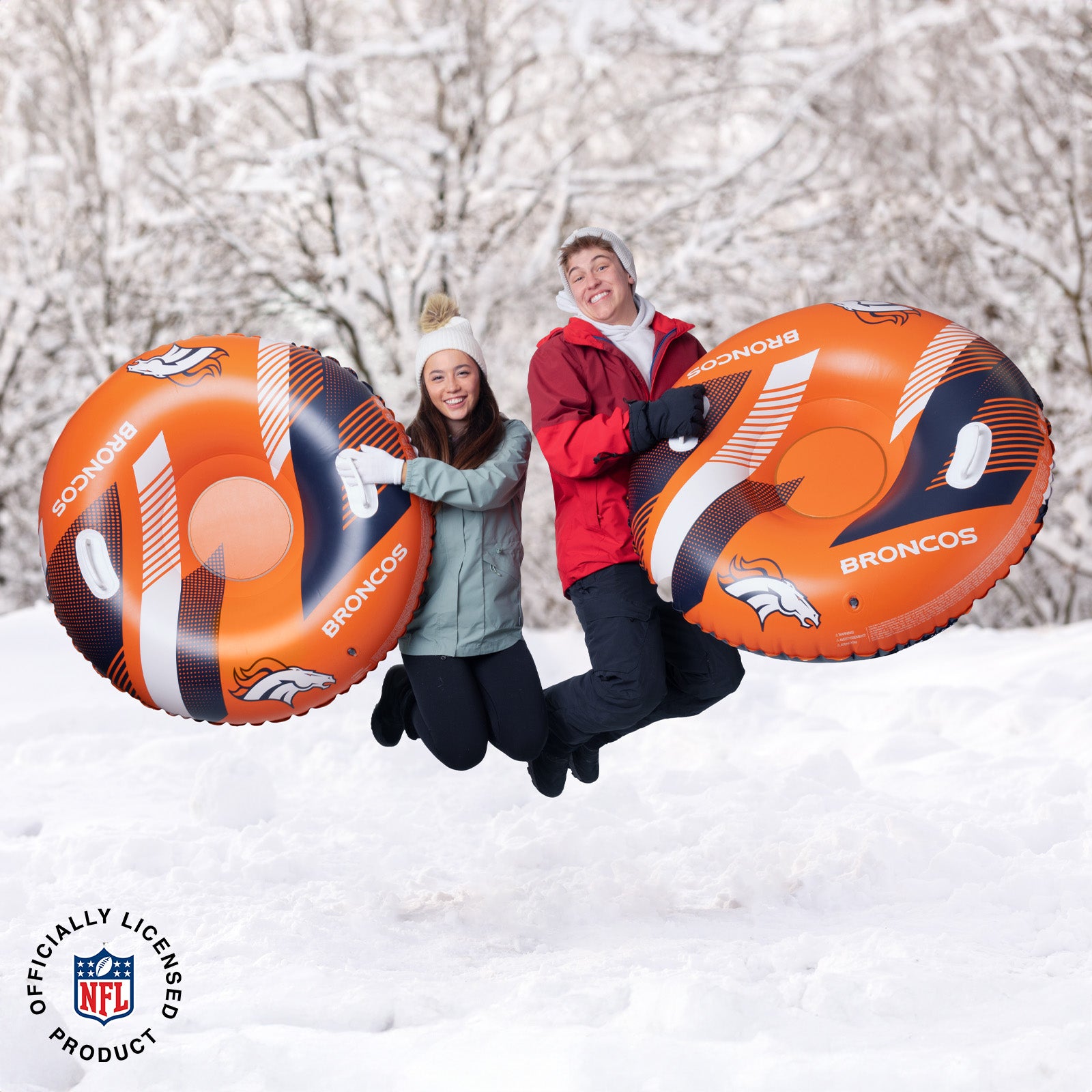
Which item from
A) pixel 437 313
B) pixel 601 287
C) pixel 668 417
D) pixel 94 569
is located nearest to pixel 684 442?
pixel 668 417

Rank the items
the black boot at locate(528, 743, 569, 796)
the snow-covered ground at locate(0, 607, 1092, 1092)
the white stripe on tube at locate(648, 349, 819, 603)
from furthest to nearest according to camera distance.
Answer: the black boot at locate(528, 743, 569, 796) < the white stripe on tube at locate(648, 349, 819, 603) < the snow-covered ground at locate(0, 607, 1092, 1092)

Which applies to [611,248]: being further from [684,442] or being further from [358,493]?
[358,493]

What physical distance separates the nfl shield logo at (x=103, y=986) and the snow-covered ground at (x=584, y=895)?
3 centimetres

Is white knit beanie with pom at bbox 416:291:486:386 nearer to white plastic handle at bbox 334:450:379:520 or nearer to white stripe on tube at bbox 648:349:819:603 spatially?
white plastic handle at bbox 334:450:379:520

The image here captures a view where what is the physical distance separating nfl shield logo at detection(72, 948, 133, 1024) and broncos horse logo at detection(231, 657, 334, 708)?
58 cm

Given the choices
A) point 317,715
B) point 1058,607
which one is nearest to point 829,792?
point 317,715

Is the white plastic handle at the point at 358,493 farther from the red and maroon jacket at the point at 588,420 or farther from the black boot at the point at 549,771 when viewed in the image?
the black boot at the point at 549,771

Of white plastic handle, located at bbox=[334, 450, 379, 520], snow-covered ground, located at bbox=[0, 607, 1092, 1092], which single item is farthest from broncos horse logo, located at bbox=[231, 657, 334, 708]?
snow-covered ground, located at bbox=[0, 607, 1092, 1092]

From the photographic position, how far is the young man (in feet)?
8.21

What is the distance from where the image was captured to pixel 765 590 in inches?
89.7

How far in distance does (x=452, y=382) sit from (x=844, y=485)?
2.96 feet

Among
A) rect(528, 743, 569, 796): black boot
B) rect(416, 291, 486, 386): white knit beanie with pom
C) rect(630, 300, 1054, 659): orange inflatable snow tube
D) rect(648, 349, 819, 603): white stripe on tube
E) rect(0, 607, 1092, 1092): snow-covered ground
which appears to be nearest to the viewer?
rect(0, 607, 1092, 1092): snow-covered ground

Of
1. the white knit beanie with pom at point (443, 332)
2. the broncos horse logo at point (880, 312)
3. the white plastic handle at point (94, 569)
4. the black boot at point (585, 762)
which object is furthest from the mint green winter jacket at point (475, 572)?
the broncos horse logo at point (880, 312)

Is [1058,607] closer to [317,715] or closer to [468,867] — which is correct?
[317,715]
